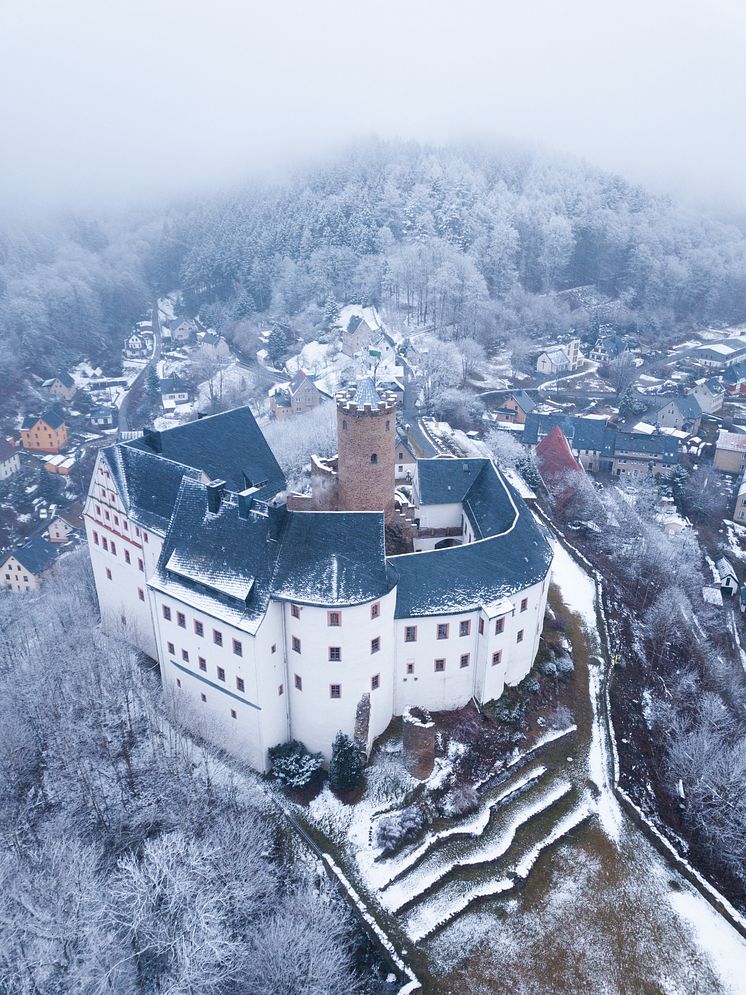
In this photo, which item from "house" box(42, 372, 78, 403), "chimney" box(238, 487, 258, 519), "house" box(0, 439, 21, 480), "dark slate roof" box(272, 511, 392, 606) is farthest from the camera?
"house" box(42, 372, 78, 403)

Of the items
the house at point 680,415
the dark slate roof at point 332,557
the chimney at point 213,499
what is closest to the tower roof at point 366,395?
the dark slate roof at point 332,557

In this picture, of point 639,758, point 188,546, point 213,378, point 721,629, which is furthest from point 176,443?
point 213,378

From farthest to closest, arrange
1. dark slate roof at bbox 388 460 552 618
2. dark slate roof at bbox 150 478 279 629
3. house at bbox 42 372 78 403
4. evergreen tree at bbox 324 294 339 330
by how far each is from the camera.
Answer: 1. evergreen tree at bbox 324 294 339 330
2. house at bbox 42 372 78 403
3. dark slate roof at bbox 388 460 552 618
4. dark slate roof at bbox 150 478 279 629

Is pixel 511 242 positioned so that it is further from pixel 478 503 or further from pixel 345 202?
pixel 478 503

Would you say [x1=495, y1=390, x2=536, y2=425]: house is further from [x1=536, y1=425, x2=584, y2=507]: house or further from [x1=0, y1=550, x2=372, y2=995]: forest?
[x1=0, y1=550, x2=372, y2=995]: forest

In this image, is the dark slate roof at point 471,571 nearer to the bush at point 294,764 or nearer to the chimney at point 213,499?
the bush at point 294,764

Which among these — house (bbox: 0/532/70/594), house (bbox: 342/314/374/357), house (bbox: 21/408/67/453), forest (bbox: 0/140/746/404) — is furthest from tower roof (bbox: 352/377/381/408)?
forest (bbox: 0/140/746/404)

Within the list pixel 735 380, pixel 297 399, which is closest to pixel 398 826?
pixel 297 399
